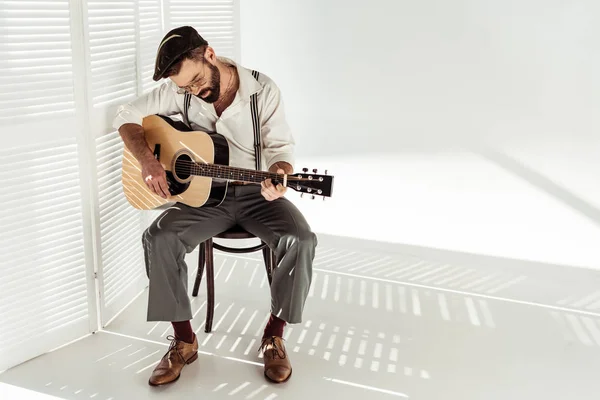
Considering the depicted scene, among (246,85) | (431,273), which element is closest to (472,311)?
(431,273)

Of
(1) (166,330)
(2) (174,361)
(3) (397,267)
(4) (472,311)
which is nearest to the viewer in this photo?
(2) (174,361)

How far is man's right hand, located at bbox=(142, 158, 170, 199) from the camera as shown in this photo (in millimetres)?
2666

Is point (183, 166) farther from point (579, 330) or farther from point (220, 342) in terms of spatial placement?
point (579, 330)

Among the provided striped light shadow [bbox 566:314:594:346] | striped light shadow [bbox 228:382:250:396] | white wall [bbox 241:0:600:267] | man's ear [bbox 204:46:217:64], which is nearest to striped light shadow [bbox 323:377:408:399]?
striped light shadow [bbox 228:382:250:396]

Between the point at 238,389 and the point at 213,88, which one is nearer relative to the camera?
the point at 238,389

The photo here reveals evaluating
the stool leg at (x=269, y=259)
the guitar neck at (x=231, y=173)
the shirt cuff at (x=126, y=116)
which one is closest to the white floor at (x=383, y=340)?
the stool leg at (x=269, y=259)

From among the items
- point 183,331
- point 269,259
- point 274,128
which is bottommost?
point 183,331

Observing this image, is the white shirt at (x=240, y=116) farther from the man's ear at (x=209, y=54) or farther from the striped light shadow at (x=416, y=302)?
the striped light shadow at (x=416, y=302)

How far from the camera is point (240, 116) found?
2.79 meters

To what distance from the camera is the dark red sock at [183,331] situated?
8.77 ft

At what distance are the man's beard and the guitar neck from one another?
0.87 ft

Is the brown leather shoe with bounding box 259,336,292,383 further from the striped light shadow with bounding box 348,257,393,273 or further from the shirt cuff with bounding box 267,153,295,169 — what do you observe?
the striped light shadow with bounding box 348,257,393,273

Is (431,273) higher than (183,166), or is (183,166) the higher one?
(183,166)

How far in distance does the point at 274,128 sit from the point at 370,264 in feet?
4.00
